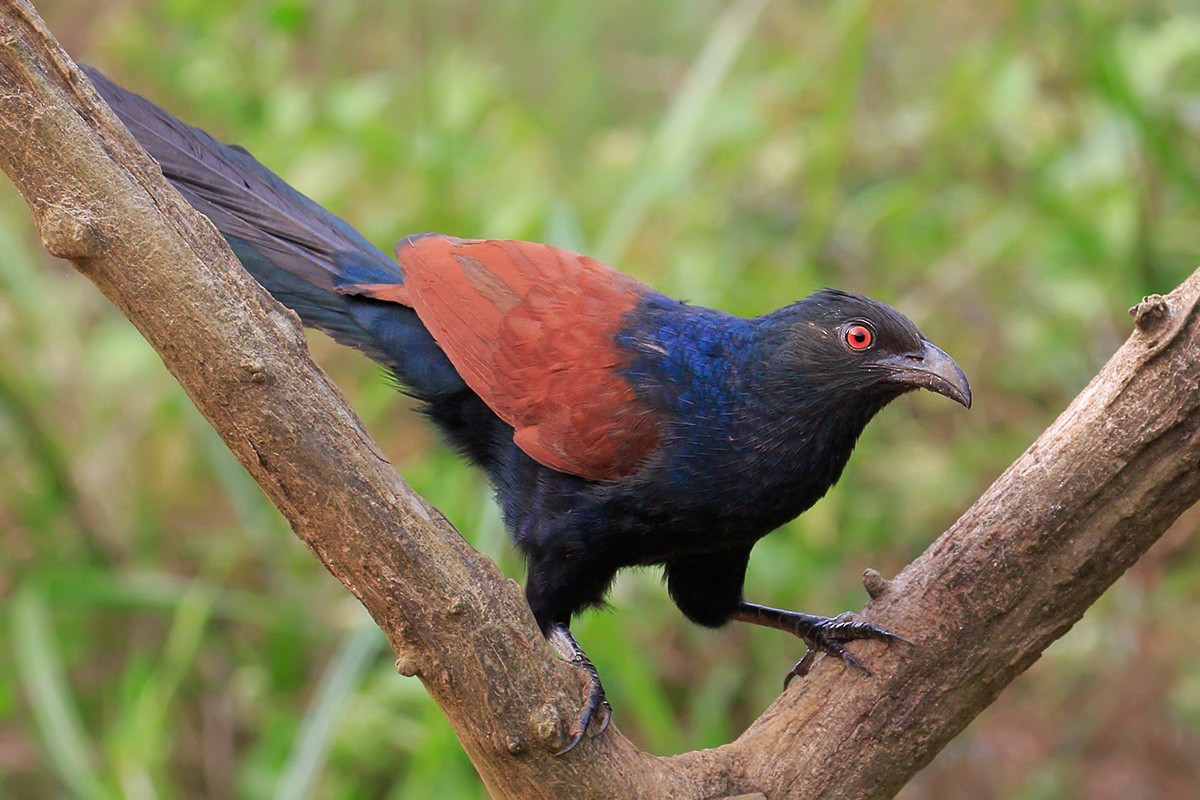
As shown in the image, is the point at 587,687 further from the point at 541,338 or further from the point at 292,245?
the point at 292,245

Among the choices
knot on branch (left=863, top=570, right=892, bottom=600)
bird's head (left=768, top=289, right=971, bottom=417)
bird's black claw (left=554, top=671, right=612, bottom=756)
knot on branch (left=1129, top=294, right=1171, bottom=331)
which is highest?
knot on branch (left=1129, top=294, right=1171, bottom=331)

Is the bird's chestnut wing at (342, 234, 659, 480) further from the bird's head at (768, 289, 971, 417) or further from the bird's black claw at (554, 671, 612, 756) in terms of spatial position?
the bird's black claw at (554, 671, 612, 756)

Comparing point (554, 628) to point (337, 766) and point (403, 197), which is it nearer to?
point (337, 766)

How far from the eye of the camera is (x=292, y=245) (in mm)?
2400

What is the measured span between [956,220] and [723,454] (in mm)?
1996

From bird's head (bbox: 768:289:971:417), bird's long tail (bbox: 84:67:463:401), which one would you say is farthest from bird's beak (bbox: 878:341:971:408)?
bird's long tail (bbox: 84:67:463:401)

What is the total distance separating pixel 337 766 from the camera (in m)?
3.76

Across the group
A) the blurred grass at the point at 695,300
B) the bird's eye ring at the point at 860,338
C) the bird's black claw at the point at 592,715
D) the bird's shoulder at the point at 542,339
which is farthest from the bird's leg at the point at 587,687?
the bird's eye ring at the point at 860,338

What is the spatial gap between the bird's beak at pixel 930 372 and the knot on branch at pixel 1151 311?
0.38 metres

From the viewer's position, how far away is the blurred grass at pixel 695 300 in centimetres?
341

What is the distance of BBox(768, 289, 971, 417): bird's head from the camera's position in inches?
86.3

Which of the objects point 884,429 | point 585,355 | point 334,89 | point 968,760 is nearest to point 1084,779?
point 968,760

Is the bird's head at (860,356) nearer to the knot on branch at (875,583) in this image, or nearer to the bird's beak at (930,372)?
the bird's beak at (930,372)

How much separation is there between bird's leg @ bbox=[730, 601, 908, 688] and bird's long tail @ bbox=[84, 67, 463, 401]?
0.85 m
